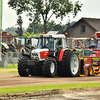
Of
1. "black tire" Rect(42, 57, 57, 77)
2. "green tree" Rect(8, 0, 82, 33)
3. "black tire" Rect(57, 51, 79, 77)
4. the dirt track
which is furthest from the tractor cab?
"green tree" Rect(8, 0, 82, 33)

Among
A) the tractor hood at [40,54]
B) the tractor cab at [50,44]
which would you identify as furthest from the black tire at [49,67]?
the tractor cab at [50,44]

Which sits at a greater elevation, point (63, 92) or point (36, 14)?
point (36, 14)

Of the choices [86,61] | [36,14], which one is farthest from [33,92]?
[36,14]

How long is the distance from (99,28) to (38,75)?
172ft

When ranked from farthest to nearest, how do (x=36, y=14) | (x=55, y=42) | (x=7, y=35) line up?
(x=36, y=14) < (x=7, y=35) < (x=55, y=42)

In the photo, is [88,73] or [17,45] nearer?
[88,73]

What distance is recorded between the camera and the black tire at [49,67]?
66.1ft

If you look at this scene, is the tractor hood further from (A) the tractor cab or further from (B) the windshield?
(B) the windshield

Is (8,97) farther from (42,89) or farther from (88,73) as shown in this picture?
(88,73)

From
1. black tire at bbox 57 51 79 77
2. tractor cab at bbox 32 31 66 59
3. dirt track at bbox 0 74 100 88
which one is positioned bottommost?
dirt track at bbox 0 74 100 88

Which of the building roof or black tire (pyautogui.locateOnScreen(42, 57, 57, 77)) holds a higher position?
the building roof

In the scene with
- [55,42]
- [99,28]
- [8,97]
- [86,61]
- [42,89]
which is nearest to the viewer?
[8,97]

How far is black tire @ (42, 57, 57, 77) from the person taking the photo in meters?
20.2

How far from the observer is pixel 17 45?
1779 inches
